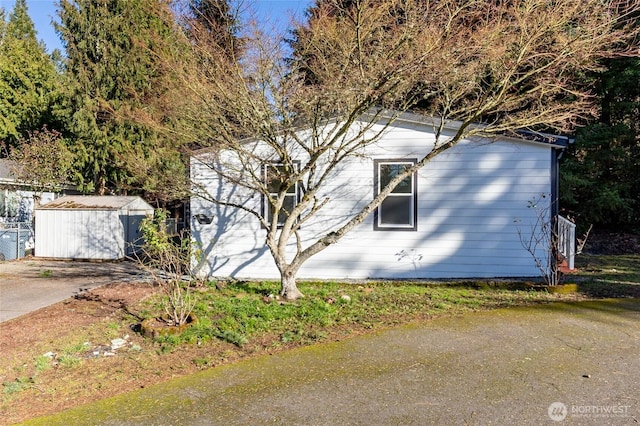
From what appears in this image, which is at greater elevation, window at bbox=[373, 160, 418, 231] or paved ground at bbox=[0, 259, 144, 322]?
window at bbox=[373, 160, 418, 231]

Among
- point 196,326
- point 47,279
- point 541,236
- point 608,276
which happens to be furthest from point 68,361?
point 608,276

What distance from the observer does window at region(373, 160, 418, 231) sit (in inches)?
316

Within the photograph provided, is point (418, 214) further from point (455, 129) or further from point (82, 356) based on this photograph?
point (82, 356)

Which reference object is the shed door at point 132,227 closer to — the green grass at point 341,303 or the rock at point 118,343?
the green grass at point 341,303

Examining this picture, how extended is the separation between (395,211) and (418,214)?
1.44 feet

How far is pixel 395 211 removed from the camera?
8.12 metres

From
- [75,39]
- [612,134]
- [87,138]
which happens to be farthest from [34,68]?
[612,134]

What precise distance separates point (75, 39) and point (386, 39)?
16004 millimetres

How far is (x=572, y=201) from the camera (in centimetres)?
1391

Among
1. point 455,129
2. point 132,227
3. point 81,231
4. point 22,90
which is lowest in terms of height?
point 81,231

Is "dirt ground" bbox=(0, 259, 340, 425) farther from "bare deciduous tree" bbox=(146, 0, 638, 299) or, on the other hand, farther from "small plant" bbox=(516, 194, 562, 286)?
"small plant" bbox=(516, 194, 562, 286)

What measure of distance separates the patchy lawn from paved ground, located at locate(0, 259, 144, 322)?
514mm

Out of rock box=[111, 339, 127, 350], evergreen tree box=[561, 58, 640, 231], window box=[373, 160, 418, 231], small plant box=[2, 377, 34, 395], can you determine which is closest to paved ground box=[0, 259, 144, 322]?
rock box=[111, 339, 127, 350]

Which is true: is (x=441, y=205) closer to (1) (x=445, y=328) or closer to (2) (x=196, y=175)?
(1) (x=445, y=328)
